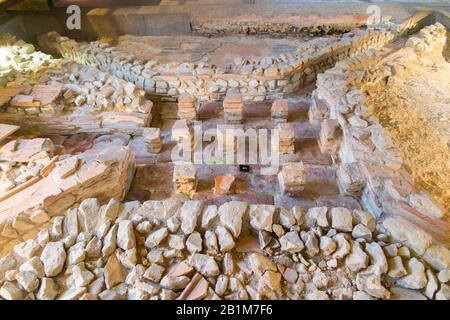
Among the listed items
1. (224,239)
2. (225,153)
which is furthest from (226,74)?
(224,239)

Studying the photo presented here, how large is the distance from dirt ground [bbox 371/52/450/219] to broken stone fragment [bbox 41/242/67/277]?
10.7 ft

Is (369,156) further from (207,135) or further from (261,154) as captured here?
(207,135)

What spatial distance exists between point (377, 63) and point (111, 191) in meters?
4.63

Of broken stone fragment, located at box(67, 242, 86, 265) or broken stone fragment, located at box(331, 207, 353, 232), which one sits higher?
broken stone fragment, located at box(67, 242, 86, 265)

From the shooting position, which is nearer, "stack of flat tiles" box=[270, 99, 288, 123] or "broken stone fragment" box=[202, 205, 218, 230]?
"broken stone fragment" box=[202, 205, 218, 230]

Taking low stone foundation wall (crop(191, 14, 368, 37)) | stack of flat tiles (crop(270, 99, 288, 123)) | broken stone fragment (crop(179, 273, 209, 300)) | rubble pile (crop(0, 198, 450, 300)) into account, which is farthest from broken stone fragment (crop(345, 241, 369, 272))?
low stone foundation wall (crop(191, 14, 368, 37))

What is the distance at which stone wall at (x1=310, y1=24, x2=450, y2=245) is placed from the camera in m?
2.79

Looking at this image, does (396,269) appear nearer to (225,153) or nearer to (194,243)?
(194,243)

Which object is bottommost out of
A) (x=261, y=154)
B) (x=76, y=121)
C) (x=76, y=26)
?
(x=261, y=154)

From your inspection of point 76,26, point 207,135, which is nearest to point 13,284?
point 207,135

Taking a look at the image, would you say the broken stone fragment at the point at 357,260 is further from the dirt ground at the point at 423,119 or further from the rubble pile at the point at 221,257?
the dirt ground at the point at 423,119

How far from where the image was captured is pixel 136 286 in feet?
7.14

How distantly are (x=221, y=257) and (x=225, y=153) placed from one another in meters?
1.85

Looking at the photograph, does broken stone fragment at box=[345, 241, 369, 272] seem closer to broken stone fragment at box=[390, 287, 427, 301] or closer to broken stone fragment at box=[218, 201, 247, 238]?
broken stone fragment at box=[390, 287, 427, 301]
